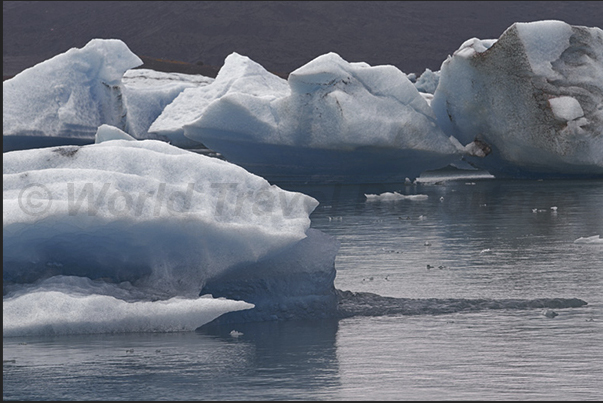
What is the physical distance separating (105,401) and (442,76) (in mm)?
12124

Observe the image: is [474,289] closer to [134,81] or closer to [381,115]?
[381,115]

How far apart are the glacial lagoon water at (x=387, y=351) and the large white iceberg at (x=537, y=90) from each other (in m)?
7.10

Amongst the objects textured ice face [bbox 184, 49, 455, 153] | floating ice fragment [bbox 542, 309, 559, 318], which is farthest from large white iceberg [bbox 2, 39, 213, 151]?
floating ice fragment [bbox 542, 309, 559, 318]

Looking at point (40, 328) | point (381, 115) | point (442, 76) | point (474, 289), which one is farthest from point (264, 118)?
point (40, 328)

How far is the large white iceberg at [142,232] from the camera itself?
4672 millimetres

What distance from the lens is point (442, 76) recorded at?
1480cm

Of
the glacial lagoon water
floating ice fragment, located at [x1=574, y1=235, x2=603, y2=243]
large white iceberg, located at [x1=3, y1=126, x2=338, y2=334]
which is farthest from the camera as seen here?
floating ice fragment, located at [x1=574, y1=235, x2=603, y2=243]

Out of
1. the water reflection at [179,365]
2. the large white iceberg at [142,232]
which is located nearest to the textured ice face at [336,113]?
the large white iceberg at [142,232]

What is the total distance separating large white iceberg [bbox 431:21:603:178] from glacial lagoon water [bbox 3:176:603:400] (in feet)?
23.3

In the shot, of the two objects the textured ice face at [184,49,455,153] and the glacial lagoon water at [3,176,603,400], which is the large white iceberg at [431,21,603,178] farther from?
the glacial lagoon water at [3,176,603,400]

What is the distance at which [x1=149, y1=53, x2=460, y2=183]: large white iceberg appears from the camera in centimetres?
1405

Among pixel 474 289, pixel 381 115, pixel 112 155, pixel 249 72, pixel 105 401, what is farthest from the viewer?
pixel 249 72

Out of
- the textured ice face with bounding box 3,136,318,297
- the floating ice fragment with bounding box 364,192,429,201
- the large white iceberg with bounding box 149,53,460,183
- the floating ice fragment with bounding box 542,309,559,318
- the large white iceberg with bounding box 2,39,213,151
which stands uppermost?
the large white iceberg with bounding box 2,39,213,151

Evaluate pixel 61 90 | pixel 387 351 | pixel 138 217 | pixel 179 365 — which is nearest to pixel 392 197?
pixel 61 90
